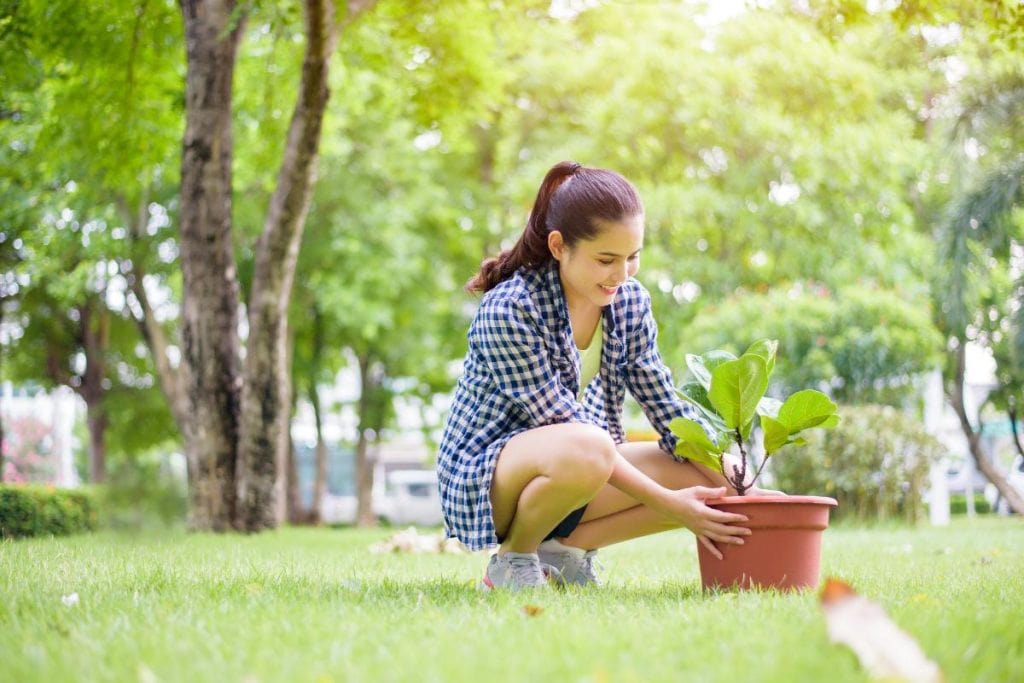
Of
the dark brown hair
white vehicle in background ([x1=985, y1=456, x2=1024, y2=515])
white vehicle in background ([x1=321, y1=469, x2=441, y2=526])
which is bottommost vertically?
white vehicle in background ([x1=321, y1=469, x2=441, y2=526])

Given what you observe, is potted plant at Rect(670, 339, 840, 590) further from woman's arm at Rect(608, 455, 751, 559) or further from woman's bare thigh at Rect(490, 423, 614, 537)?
woman's bare thigh at Rect(490, 423, 614, 537)

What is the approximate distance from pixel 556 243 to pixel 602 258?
7.3 inches

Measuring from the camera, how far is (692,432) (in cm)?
332

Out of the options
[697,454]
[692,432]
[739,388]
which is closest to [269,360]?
[697,454]

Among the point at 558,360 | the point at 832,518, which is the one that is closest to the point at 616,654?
the point at 558,360

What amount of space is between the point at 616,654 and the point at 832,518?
31.8 feet

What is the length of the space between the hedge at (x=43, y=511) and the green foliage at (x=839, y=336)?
7265 mm

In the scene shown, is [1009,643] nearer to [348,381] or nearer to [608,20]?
[608,20]

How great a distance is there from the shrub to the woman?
726cm

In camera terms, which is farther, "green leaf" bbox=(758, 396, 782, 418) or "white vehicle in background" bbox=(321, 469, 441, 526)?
"white vehicle in background" bbox=(321, 469, 441, 526)

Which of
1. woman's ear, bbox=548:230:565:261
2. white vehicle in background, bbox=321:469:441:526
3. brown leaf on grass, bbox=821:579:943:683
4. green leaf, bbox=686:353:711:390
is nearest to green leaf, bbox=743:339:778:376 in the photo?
green leaf, bbox=686:353:711:390

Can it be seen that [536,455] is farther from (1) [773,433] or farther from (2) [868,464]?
(2) [868,464]

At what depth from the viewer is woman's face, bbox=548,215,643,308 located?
3338 millimetres

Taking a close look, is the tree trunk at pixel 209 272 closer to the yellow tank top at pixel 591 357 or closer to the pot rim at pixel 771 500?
the yellow tank top at pixel 591 357
